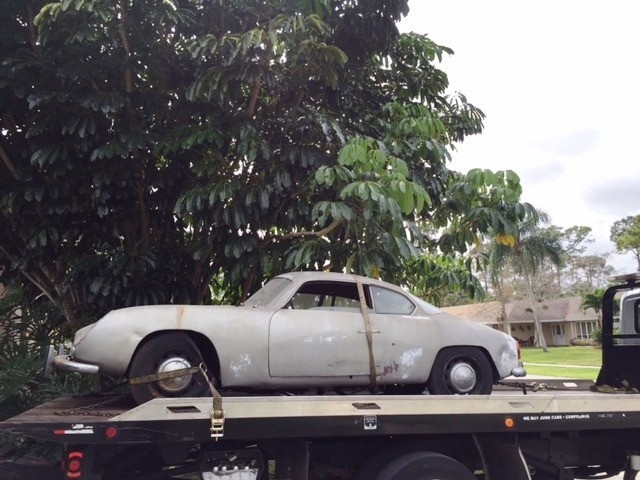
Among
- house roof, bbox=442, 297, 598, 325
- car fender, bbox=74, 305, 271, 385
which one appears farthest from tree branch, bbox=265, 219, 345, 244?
house roof, bbox=442, 297, 598, 325

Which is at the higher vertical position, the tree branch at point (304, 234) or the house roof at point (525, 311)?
the tree branch at point (304, 234)

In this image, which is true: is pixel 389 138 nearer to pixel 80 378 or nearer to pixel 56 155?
pixel 56 155

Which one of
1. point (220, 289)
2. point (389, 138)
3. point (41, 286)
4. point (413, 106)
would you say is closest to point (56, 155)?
point (41, 286)

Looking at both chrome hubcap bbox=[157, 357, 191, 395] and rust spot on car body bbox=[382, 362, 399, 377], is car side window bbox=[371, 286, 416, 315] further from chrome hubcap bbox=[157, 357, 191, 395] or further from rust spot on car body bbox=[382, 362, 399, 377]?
chrome hubcap bbox=[157, 357, 191, 395]

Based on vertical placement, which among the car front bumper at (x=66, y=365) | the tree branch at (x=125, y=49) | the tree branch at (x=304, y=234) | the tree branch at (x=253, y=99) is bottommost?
the car front bumper at (x=66, y=365)

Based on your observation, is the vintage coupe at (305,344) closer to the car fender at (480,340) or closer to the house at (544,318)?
the car fender at (480,340)

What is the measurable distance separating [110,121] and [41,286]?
276 centimetres

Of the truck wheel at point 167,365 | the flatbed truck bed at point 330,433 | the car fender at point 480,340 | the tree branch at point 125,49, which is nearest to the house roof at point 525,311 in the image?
the tree branch at point 125,49

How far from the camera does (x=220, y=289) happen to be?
9.51 m

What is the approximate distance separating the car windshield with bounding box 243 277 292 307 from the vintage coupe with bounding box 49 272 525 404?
0.02 metres

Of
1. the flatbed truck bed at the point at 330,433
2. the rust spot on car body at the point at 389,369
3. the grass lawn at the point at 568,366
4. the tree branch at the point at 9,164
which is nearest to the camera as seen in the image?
the flatbed truck bed at the point at 330,433

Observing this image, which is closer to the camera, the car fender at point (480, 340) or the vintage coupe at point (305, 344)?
the vintage coupe at point (305, 344)

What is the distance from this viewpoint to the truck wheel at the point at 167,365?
4.72 metres

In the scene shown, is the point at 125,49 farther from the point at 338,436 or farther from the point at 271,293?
the point at 338,436
